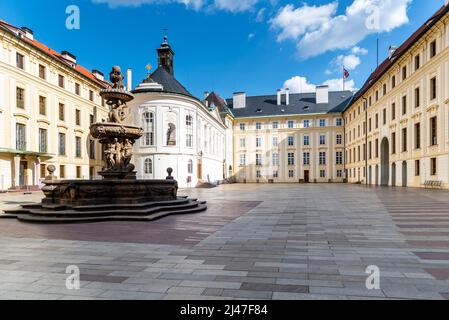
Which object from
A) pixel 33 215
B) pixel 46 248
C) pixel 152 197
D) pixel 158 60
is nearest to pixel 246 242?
pixel 46 248

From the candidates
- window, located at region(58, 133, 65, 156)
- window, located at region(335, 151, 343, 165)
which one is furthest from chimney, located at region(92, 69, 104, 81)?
window, located at region(335, 151, 343, 165)

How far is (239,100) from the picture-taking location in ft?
214

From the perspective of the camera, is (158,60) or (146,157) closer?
(146,157)

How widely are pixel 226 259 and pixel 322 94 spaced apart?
2393 inches

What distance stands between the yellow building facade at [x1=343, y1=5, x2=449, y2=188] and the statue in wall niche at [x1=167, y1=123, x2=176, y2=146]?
24.9m

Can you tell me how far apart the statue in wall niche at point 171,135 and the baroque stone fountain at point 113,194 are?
23253 millimetres

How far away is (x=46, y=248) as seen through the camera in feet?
20.3

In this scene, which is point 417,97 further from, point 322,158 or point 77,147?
point 77,147

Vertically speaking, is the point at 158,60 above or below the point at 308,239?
above

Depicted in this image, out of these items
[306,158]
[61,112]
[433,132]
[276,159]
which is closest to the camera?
[433,132]

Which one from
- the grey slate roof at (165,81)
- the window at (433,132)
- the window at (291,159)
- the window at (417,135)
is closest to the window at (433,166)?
the window at (433,132)

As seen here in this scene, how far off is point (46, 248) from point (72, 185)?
468 cm

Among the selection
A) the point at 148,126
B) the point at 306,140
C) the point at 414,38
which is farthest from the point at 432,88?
the point at 306,140

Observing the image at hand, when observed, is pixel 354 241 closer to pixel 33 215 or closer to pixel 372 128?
pixel 33 215
